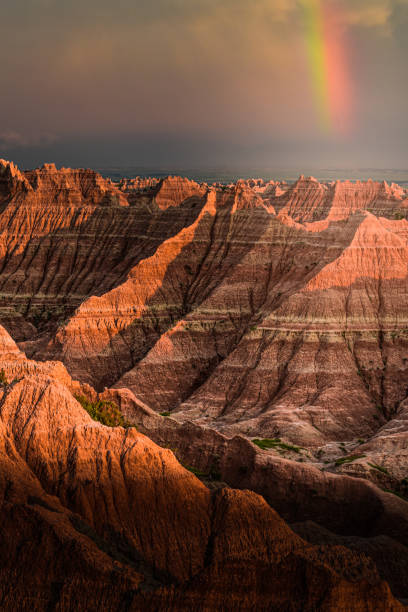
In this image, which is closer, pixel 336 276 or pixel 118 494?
pixel 118 494

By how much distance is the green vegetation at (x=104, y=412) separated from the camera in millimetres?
65812

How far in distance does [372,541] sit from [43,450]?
17.8 metres

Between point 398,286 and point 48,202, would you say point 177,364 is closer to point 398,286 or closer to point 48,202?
point 398,286

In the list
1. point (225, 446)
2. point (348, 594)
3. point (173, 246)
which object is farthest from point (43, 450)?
point (173, 246)

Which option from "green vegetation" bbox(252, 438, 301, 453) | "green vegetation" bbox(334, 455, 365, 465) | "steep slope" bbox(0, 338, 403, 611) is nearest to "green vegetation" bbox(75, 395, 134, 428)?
"green vegetation" bbox(252, 438, 301, 453)

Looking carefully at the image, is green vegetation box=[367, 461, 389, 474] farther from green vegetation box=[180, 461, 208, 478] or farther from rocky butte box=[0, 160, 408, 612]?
green vegetation box=[180, 461, 208, 478]

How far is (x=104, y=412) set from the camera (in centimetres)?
6888

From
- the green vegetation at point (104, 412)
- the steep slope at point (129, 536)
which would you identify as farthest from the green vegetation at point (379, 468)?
the steep slope at point (129, 536)

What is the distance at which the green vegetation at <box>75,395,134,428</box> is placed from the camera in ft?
216

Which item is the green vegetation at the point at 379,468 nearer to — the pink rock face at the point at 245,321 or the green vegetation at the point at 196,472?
the pink rock face at the point at 245,321

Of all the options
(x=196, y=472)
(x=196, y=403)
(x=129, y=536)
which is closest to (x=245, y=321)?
(x=196, y=403)

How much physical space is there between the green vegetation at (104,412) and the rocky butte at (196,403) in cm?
37

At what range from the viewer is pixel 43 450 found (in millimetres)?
43188

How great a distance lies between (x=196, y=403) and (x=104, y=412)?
1135 inches
